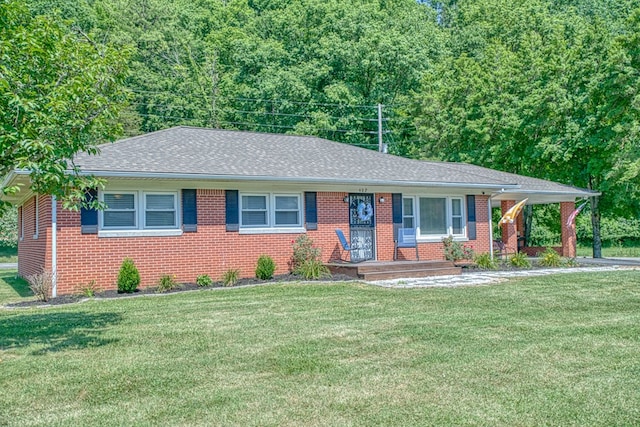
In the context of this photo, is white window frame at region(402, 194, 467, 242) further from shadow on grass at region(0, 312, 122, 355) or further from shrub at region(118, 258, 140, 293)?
shadow on grass at region(0, 312, 122, 355)

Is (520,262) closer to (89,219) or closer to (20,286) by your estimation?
(89,219)

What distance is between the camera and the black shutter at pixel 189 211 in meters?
13.3

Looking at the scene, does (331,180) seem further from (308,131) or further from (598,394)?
(308,131)

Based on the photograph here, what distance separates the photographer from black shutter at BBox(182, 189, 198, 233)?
1328 cm

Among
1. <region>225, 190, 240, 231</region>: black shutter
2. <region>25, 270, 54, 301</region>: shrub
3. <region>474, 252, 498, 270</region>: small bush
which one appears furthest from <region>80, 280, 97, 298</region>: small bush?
<region>474, 252, 498, 270</region>: small bush

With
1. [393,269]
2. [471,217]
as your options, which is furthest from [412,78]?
[393,269]

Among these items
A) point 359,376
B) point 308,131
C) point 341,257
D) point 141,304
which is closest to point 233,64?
point 308,131

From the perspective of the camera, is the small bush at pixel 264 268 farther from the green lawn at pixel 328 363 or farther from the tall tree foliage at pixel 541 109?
the tall tree foliage at pixel 541 109

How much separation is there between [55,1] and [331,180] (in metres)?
31.3

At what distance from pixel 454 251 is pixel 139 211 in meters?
9.18

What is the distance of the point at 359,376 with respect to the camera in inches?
210

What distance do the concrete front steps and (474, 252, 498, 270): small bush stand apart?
4.00 feet

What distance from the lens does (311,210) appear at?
1495cm

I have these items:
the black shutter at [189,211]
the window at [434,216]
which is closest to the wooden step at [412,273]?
the window at [434,216]
